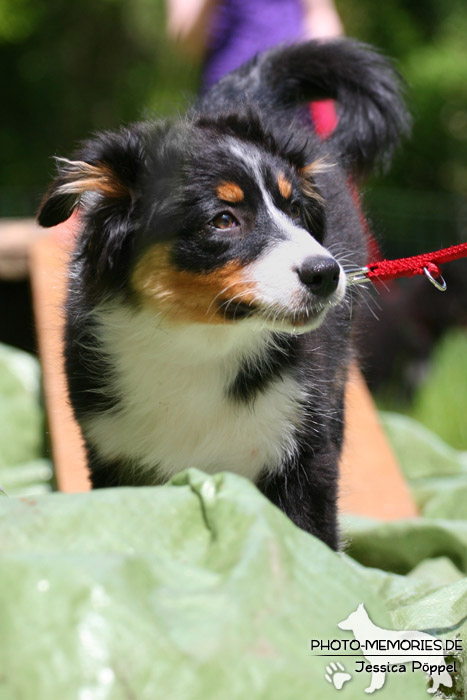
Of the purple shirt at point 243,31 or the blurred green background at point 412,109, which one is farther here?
the blurred green background at point 412,109

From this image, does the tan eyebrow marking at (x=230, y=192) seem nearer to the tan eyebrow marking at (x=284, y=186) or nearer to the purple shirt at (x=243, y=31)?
the tan eyebrow marking at (x=284, y=186)

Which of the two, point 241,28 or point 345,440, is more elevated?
point 241,28

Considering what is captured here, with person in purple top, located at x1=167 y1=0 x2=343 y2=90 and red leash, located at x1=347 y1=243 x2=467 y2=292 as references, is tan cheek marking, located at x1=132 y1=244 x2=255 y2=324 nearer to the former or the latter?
red leash, located at x1=347 y1=243 x2=467 y2=292

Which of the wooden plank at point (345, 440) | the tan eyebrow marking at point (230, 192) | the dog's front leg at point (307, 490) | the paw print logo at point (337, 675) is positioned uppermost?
the tan eyebrow marking at point (230, 192)

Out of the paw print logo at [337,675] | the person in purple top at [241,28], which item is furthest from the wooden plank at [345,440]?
the paw print logo at [337,675]

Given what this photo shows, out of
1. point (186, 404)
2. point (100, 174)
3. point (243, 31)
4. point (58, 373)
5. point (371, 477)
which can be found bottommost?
point (371, 477)

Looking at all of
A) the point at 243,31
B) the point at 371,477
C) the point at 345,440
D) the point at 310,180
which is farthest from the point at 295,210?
the point at 243,31

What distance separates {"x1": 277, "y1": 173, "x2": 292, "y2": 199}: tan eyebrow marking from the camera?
2862mm

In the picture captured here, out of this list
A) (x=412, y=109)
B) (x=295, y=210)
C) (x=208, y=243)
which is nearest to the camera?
(x=208, y=243)

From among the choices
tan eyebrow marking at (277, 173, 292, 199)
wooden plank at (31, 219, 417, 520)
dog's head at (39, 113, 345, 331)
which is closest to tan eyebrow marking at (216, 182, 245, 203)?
dog's head at (39, 113, 345, 331)

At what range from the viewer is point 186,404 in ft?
9.83

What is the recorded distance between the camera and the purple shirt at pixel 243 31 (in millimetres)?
4984

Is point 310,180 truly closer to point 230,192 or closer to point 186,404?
point 230,192

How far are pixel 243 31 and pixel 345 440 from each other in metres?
2.37
